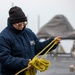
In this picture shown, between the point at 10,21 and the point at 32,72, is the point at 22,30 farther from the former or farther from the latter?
the point at 32,72

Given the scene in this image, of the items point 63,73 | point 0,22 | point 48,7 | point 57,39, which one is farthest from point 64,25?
point 57,39

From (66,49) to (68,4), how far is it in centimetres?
109

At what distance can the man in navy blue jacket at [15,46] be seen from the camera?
A: 2324mm

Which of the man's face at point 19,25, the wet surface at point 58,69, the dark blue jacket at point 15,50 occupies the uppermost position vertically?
the man's face at point 19,25

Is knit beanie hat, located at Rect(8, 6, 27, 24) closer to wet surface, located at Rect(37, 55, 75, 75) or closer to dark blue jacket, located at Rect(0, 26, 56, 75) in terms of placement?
dark blue jacket, located at Rect(0, 26, 56, 75)

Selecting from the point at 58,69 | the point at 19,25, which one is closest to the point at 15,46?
the point at 19,25

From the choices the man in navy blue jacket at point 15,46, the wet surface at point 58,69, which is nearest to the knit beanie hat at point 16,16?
the man in navy blue jacket at point 15,46

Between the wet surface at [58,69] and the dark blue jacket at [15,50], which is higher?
the dark blue jacket at [15,50]

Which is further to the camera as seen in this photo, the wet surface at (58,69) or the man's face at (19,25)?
the wet surface at (58,69)

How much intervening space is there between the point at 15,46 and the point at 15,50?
0.10 feet

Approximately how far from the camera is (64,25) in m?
7.05

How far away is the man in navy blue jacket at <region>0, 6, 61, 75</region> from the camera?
7.63 feet

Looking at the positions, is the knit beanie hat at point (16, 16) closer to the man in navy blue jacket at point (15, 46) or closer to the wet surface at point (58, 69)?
the man in navy blue jacket at point (15, 46)

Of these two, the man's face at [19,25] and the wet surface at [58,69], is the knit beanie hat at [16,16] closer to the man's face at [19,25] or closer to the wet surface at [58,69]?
the man's face at [19,25]
